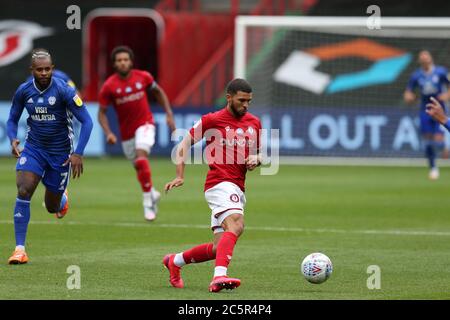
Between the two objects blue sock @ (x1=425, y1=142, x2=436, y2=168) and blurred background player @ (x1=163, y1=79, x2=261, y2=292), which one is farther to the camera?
blue sock @ (x1=425, y1=142, x2=436, y2=168)

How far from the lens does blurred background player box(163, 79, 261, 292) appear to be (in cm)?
1007

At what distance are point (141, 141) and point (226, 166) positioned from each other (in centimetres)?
640

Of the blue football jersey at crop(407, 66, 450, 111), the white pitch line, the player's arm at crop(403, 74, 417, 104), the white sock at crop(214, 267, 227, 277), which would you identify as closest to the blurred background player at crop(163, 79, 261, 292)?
the white sock at crop(214, 267, 227, 277)

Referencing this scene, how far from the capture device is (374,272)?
36.5ft

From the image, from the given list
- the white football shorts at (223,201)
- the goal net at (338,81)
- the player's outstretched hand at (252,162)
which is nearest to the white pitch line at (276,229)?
the white football shorts at (223,201)

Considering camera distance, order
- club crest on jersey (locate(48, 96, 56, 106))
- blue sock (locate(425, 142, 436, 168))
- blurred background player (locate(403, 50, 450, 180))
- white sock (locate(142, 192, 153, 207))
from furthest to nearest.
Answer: blurred background player (locate(403, 50, 450, 180)) < blue sock (locate(425, 142, 436, 168)) < white sock (locate(142, 192, 153, 207)) < club crest on jersey (locate(48, 96, 56, 106))

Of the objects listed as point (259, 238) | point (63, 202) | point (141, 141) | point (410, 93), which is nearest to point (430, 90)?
point (410, 93)

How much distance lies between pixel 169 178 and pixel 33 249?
428 inches

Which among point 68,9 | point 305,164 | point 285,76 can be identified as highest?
point 68,9

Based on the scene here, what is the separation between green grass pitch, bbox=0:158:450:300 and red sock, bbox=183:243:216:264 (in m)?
0.25

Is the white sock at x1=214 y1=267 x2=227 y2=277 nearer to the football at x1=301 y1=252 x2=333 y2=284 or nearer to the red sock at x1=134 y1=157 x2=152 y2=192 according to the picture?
the football at x1=301 y1=252 x2=333 y2=284
